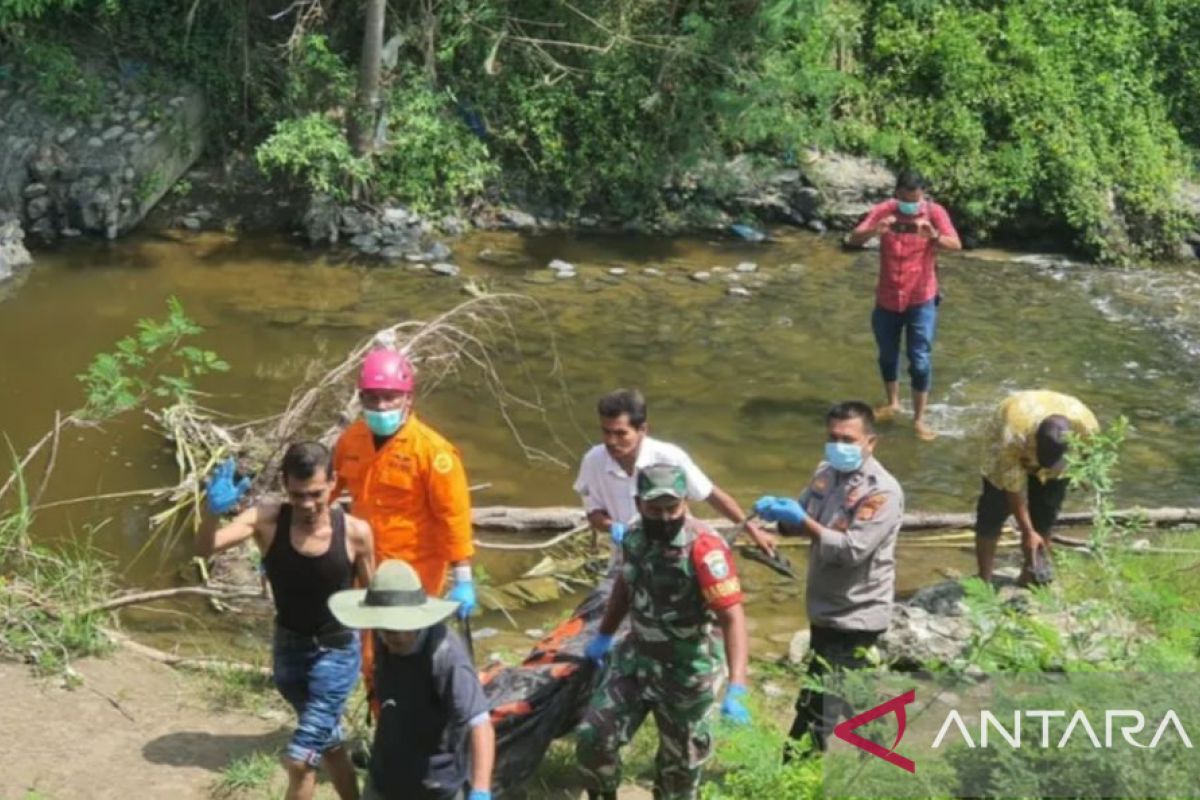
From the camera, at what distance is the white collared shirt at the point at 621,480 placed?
5973 millimetres

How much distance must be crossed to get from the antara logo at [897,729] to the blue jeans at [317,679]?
169 cm

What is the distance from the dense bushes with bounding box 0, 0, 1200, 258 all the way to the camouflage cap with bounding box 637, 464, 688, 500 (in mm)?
10591

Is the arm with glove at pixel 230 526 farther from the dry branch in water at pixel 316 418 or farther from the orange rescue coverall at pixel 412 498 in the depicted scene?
the dry branch in water at pixel 316 418

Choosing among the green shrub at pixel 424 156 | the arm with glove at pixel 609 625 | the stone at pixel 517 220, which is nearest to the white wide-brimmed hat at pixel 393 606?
the arm with glove at pixel 609 625

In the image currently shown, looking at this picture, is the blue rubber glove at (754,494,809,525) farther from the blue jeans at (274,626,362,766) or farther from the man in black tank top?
the blue jeans at (274,626,362,766)

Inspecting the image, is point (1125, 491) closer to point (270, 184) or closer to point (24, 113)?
point (270, 184)

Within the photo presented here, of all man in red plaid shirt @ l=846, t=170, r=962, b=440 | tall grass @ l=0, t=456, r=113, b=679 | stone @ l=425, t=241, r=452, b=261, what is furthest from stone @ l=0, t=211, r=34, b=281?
man in red plaid shirt @ l=846, t=170, r=962, b=440

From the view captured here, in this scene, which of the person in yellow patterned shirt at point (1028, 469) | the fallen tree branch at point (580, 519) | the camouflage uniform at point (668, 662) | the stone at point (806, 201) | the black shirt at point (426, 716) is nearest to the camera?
the black shirt at point (426, 716)

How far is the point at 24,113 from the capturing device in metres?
15.5

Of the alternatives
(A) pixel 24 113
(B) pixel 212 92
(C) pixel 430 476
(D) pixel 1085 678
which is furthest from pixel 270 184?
(D) pixel 1085 678

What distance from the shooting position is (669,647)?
521 centimetres

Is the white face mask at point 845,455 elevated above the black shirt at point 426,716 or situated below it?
above

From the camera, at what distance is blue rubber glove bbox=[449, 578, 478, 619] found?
5.77 metres

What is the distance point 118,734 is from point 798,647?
313 centimetres
